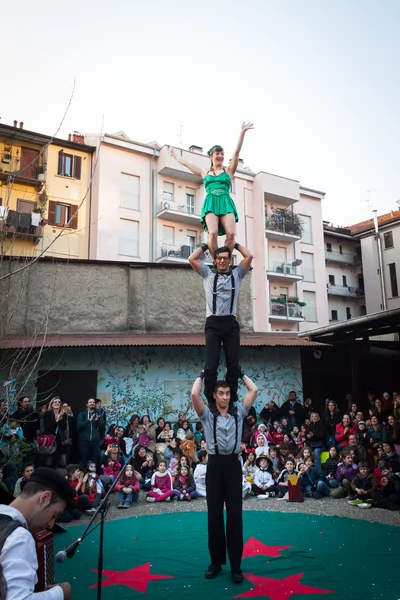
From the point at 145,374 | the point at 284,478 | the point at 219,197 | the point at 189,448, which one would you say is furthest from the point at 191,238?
the point at 219,197

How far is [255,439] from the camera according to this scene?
1137 centimetres

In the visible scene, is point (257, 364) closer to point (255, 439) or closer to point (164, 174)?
point (255, 439)

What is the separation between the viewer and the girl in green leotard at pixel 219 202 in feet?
18.0

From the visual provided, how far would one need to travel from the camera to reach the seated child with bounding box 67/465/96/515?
8.40 meters

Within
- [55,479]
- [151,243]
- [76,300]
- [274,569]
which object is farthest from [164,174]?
[55,479]

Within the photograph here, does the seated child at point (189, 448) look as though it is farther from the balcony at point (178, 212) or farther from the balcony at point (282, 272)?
the balcony at point (282, 272)

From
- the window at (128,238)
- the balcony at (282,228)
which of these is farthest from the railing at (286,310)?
the window at (128,238)

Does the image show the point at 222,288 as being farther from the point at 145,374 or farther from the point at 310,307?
the point at 310,307

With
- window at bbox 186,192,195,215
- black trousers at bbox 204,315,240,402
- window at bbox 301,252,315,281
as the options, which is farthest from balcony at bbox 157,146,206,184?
black trousers at bbox 204,315,240,402

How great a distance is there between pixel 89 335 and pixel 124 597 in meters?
10.0

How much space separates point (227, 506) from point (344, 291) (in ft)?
105

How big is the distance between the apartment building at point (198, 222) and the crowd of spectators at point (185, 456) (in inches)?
590

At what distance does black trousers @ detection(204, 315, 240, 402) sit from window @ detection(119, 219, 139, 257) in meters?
20.5

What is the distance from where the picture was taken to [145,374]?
13.6m
